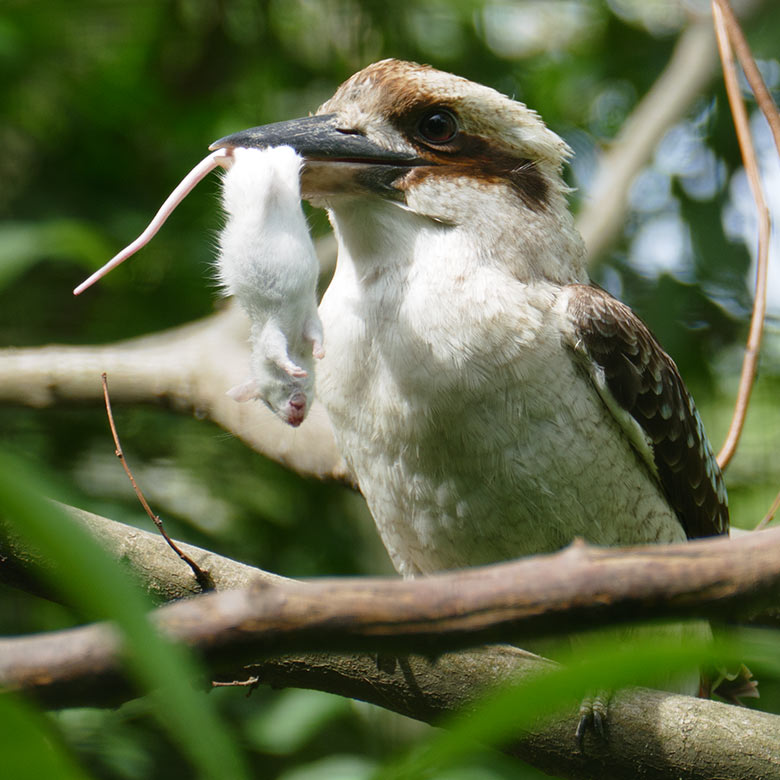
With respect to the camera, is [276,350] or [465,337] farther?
[465,337]

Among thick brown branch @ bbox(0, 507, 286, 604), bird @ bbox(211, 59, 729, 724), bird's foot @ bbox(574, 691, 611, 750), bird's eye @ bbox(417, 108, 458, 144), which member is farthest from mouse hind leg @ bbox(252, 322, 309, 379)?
bird's foot @ bbox(574, 691, 611, 750)

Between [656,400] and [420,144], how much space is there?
110 cm

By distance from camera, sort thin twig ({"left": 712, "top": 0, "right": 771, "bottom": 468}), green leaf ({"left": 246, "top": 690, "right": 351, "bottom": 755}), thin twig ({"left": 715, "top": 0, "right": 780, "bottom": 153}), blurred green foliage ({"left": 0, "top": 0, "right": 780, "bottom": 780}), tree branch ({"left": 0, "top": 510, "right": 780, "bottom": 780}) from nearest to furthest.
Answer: tree branch ({"left": 0, "top": 510, "right": 780, "bottom": 780}) → thin twig ({"left": 715, "top": 0, "right": 780, "bottom": 153}) → thin twig ({"left": 712, "top": 0, "right": 771, "bottom": 468}) → green leaf ({"left": 246, "top": 690, "right": 351, "bottom": 755}) → blurred green foliage ({"left": 0, "top": 0, "right": 780, "bottom": 780})

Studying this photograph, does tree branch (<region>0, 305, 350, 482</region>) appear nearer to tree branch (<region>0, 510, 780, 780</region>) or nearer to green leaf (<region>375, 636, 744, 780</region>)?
tree branch (<region>0, 510, 780, 780</region>)

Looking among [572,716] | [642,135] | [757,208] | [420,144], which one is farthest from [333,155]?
[642,135]

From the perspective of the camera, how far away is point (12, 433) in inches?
185

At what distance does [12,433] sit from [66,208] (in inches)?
46.3

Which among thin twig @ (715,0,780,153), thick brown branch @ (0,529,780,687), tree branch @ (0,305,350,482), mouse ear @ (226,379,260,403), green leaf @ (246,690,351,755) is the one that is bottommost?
green leaf @ (246,690,351,755)

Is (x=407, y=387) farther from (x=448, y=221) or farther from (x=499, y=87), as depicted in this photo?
(x=499, y=87)

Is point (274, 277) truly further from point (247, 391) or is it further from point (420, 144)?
point (420, 144)

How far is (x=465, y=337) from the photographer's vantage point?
9.79ft

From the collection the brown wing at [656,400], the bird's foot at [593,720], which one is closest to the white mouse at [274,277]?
the brown wing at [656,400]

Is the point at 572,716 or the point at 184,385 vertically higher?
the point at 572,716

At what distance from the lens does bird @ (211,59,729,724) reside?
9.79 ft
